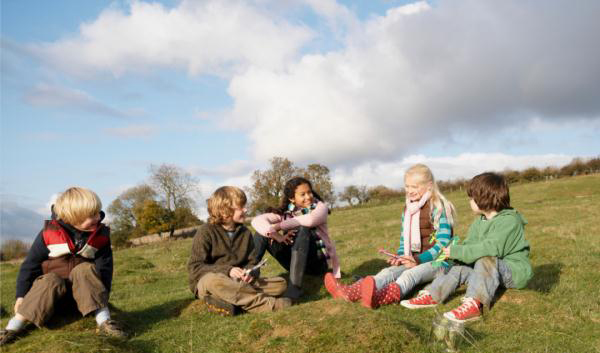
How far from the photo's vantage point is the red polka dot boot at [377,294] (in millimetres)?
5762

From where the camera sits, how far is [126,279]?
14.8 metres

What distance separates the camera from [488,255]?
231 inches

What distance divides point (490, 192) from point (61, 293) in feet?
18.4

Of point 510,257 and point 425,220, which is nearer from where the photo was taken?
point 510,257

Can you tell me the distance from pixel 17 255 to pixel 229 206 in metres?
43.3

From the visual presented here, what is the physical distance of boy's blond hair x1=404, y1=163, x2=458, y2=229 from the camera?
6.97m

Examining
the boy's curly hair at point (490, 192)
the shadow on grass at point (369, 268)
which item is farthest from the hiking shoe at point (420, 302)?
the shadow on grass at point (369, 268)

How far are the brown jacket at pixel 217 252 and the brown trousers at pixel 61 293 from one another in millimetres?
1248

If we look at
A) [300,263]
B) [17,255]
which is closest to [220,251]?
[300,263]

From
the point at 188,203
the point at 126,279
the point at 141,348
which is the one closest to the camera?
the point at 141,348

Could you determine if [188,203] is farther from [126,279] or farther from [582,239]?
[582,239]

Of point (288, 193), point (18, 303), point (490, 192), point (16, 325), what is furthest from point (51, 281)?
point (490, 192)

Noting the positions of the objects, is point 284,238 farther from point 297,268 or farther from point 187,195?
point 187,195

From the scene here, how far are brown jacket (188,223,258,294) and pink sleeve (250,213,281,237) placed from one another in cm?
40
